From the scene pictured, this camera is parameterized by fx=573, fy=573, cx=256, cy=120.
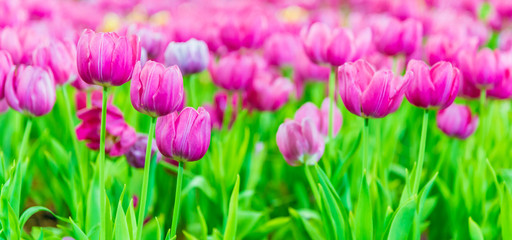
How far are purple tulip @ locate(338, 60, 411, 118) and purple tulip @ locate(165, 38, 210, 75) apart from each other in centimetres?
48

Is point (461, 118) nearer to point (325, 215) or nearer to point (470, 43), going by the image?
point (470, 43)

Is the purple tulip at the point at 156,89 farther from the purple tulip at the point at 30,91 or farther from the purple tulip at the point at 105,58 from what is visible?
the purple tulip at the point at 30,91

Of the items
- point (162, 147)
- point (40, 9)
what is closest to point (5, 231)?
point (162, 147)

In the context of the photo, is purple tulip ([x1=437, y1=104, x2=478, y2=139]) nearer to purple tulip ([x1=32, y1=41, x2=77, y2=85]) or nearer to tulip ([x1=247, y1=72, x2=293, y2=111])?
tulip ([x1=247, y1=72, x2=293, y2=111])

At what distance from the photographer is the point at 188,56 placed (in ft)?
4.61

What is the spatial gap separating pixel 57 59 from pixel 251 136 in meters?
0.69

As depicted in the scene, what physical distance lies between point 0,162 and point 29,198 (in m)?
0.89

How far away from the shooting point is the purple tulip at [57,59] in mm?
1243

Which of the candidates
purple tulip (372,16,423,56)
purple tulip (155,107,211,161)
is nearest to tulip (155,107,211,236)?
purple tulip (155,107,211,161)

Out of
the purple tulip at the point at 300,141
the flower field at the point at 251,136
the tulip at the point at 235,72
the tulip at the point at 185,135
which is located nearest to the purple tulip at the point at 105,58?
the flower field at the point at 251,136

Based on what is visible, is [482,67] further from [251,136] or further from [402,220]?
[251,136]

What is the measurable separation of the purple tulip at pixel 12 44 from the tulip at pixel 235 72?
1.69 feet

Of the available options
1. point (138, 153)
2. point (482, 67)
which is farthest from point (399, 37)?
point (138, 153)

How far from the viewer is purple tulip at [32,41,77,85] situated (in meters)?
→ 1.24
